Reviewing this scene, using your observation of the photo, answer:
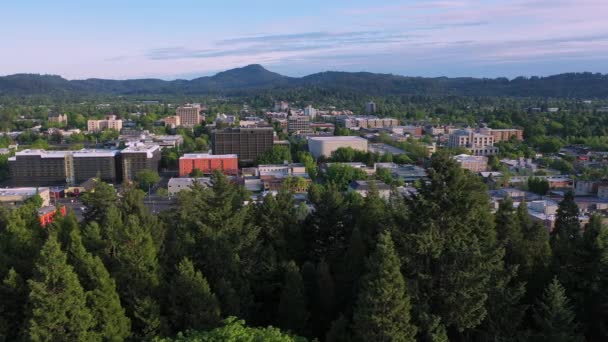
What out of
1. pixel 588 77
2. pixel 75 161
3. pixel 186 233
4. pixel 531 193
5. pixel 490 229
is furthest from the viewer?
pixel 588 77

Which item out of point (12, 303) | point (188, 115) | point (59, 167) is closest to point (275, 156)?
point (59, 167)

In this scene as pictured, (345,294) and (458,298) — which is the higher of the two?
(458,298)

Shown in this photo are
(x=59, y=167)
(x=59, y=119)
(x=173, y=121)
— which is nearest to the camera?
(x=59, y=167)

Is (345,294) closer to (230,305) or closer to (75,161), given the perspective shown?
(230,305)

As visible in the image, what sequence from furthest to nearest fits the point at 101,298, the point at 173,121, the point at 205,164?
the point at 173,121
the point at 205,164
the point at 101,298

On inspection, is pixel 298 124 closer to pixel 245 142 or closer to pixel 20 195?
pixel 245 142

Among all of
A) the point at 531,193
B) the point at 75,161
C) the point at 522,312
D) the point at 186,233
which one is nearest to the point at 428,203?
the point at 522,312

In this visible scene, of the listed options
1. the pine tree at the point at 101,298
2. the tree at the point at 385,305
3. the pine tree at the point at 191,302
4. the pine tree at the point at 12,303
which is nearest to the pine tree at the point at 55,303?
the pine tree at the point at 101,298
